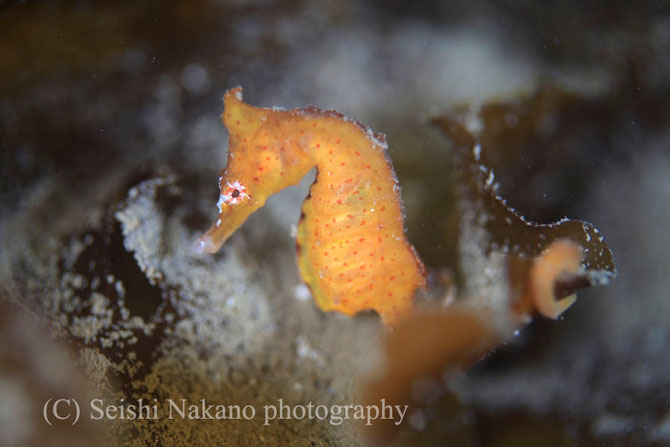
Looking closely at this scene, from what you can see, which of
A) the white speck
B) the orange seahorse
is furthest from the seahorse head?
the white speck

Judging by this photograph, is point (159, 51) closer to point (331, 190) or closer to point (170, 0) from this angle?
point (170, 0)

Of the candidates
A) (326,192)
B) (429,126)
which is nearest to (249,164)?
(326,192)

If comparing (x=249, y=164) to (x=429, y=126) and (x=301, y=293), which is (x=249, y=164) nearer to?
(x=301, y=293)

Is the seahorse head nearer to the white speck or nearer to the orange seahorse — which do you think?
the orange seahorse

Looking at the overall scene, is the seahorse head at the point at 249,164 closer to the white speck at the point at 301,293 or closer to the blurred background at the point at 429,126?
the blurred background at the point at 429,126

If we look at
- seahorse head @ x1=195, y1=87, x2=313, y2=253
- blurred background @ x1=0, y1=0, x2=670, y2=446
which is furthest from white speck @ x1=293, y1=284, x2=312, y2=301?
seahorse head @ x1=195, y1=87, x2=313, y2=253

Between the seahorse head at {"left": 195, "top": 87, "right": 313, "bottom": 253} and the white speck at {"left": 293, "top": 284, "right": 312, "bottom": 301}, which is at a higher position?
the seahorse head at {"left": 195, "top": 87, "right": 313, "bottom": 253}

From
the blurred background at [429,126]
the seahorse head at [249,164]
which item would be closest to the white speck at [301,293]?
the blurred background at [429,126]
